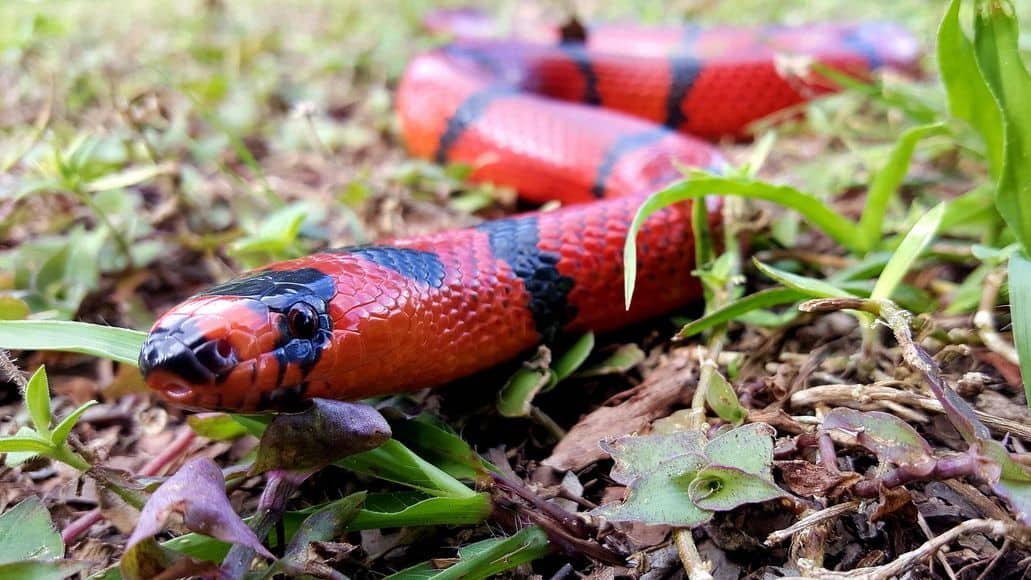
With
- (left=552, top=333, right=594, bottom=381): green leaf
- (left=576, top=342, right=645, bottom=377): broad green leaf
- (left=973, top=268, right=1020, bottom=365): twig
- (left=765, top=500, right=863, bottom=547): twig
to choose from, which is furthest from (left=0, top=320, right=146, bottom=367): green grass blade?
(left=973, top=268, right=1020, bottom=365): twig

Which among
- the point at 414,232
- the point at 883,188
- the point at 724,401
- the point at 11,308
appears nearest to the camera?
the point at 724,401

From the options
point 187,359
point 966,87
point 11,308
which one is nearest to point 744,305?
point 966,87

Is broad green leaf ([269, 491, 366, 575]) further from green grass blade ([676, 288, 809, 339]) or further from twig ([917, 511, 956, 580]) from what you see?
twig ([917, 511, 956, 580])

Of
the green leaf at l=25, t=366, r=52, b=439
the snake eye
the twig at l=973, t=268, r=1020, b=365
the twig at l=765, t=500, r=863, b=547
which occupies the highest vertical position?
the snake eye

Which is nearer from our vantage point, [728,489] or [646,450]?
[728,489]

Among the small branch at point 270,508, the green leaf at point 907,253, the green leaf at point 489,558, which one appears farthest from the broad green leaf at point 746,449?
the small branch at point 270,508

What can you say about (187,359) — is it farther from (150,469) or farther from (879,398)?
(879,398)

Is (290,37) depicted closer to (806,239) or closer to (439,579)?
(806,239)

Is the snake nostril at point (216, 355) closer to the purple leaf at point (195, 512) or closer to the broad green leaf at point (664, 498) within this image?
the purple leaf at point (195, 512)
